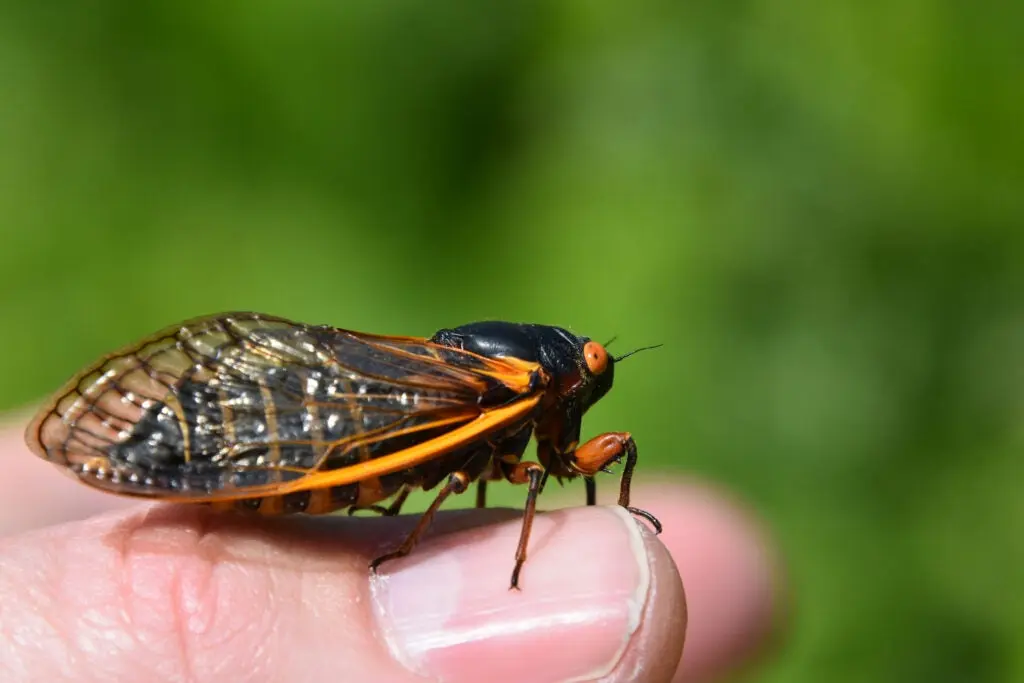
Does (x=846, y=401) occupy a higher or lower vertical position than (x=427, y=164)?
lower

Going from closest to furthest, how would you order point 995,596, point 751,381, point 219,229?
1. point 995,596
2. point 751,381
3. point 219,229

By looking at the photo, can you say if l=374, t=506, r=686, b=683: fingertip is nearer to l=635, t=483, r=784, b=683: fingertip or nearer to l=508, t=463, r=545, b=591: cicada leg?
l=508, t=463, r=545, b=591: cicada leg

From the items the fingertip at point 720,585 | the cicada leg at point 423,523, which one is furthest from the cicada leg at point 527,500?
the fingertip at point 720,585

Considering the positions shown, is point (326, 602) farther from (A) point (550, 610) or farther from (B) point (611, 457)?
(B) point (611, 457)

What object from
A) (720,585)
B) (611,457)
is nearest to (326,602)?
(611,457)

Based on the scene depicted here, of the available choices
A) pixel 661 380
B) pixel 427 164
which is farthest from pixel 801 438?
pixel 427 164

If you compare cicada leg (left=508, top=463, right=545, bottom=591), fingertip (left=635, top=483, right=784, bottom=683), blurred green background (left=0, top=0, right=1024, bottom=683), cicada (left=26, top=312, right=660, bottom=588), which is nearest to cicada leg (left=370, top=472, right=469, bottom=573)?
cicada (left=26, top=312, right=660, bottom=588)

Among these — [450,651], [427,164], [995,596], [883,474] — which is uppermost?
[427,164]

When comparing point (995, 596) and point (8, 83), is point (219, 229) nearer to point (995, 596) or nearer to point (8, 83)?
point (8, 83)
